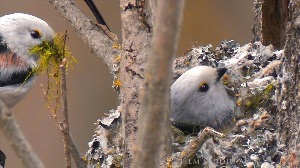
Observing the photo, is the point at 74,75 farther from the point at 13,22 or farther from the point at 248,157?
the point at 248,157

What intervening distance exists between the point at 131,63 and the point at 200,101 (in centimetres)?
68

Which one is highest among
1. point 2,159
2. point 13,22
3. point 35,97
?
point 13,22

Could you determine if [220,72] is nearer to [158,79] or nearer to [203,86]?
[203,86]

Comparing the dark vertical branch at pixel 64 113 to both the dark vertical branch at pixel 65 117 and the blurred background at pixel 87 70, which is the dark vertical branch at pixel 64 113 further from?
the blurred background at pixel 87 70

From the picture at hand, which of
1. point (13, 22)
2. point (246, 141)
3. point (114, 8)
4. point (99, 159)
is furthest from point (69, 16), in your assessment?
point (114, 8)

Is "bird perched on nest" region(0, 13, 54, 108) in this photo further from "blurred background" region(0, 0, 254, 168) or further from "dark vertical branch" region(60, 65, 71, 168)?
"blurred background" region(0, 0, 254, 168)

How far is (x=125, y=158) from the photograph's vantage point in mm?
1587

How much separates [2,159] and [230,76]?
889 millimetres

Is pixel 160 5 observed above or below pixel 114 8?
below

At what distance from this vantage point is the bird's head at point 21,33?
2141 mm

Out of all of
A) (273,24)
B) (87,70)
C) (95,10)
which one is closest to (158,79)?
(95,10)

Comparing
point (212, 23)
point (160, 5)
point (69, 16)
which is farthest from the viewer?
point (212, 23)

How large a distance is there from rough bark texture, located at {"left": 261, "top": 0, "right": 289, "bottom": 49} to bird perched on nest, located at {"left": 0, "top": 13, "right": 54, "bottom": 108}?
79 centimetres

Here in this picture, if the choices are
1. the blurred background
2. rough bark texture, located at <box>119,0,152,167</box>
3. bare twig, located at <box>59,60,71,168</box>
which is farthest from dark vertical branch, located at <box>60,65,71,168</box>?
the blurred background
